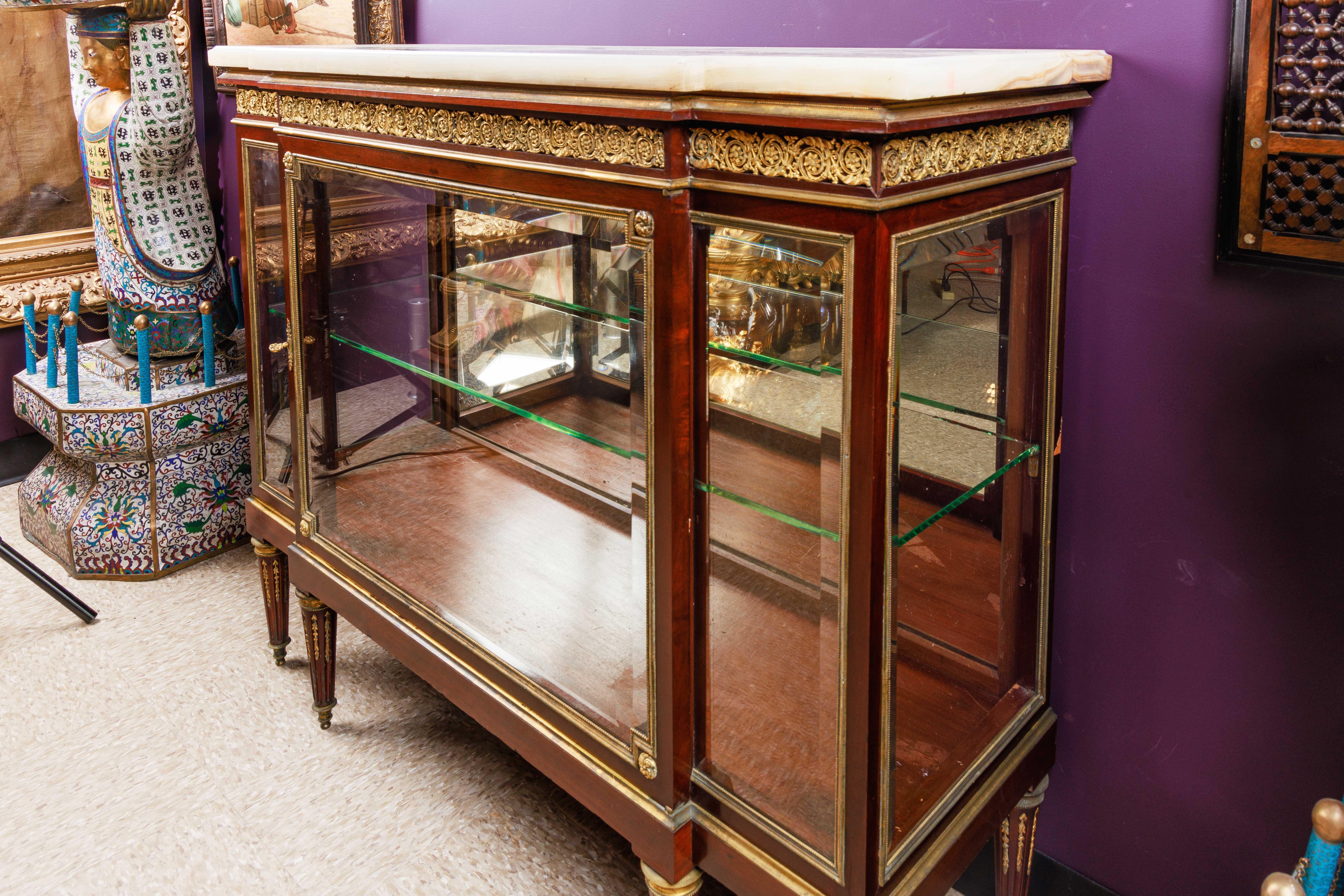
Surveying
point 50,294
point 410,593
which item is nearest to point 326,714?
point 410,593

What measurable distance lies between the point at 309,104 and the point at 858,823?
121cm

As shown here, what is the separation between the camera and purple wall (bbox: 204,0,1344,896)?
1149 millimetres

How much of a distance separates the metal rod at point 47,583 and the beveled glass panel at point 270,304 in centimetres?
75

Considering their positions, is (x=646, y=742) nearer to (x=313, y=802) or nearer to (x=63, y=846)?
(x=313, y=802)

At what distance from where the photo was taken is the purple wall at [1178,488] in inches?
45.3

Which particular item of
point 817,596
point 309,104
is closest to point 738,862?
point 817,596

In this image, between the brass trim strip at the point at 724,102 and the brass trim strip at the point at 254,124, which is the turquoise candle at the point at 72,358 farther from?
the brass trim strip at the point at 724,102

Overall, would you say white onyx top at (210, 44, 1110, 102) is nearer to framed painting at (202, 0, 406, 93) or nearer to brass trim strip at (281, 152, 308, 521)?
brass trim strip at (281, 152, 308, 521)

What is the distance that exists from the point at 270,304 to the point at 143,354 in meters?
0.77

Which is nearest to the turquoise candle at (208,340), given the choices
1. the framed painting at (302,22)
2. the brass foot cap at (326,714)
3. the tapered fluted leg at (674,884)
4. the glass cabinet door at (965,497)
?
the framed painting at (302,22)

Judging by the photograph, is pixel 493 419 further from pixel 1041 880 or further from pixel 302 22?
pixel 302 22

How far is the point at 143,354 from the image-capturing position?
2.42m

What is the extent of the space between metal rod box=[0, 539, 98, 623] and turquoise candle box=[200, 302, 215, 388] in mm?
567

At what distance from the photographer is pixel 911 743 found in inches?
44.8
